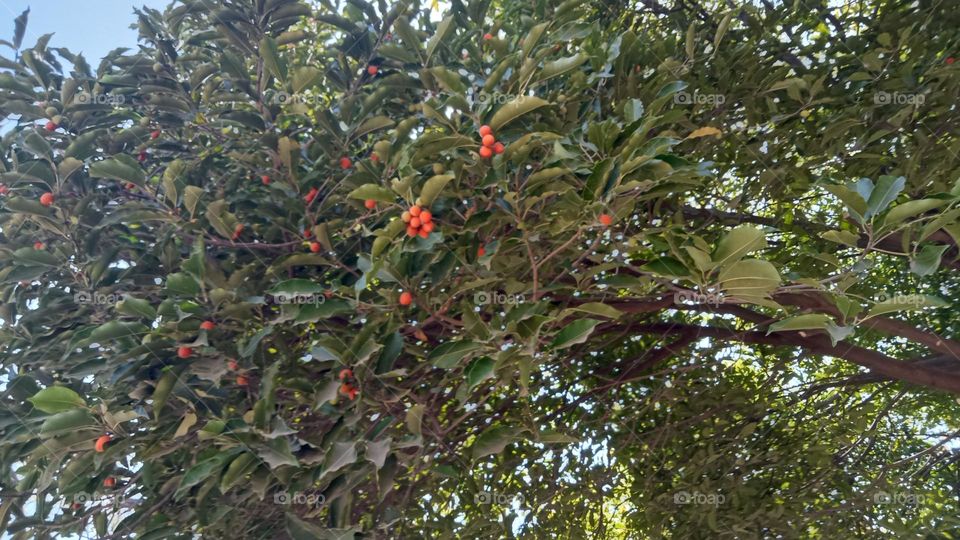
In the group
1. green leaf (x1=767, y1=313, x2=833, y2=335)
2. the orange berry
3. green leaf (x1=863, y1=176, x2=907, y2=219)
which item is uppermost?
green leaf (x1=863, y1=176, x2=907, y2=219)

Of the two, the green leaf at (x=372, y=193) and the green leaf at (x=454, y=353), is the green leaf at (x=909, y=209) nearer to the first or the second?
the green leaf at (x=454, y=353)

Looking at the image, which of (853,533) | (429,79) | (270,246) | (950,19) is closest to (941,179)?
(950,19)

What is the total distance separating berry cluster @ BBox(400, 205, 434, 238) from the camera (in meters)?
2.34

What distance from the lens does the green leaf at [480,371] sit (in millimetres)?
2248

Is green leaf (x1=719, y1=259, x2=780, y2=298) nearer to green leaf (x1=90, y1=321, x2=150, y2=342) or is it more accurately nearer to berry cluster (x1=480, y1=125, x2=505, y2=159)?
berry cluster (x1=480, y1=125, x2=505, y2=159)

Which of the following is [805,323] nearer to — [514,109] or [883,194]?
[883,194]

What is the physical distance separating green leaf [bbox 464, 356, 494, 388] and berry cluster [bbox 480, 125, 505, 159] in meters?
0.64

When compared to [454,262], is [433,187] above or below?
above

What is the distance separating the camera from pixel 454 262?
2637 millimetres

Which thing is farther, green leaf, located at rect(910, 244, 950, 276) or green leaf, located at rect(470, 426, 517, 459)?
green leaf, located at rect(470, 426, 517, 459)

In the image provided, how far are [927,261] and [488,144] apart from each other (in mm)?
1315

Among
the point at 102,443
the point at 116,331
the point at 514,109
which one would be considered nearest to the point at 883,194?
the point at 514,109

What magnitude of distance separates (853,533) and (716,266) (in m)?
3.27

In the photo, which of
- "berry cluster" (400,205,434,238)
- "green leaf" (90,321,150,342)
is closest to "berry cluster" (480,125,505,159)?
"berry cluster" (400,205,434,238)
